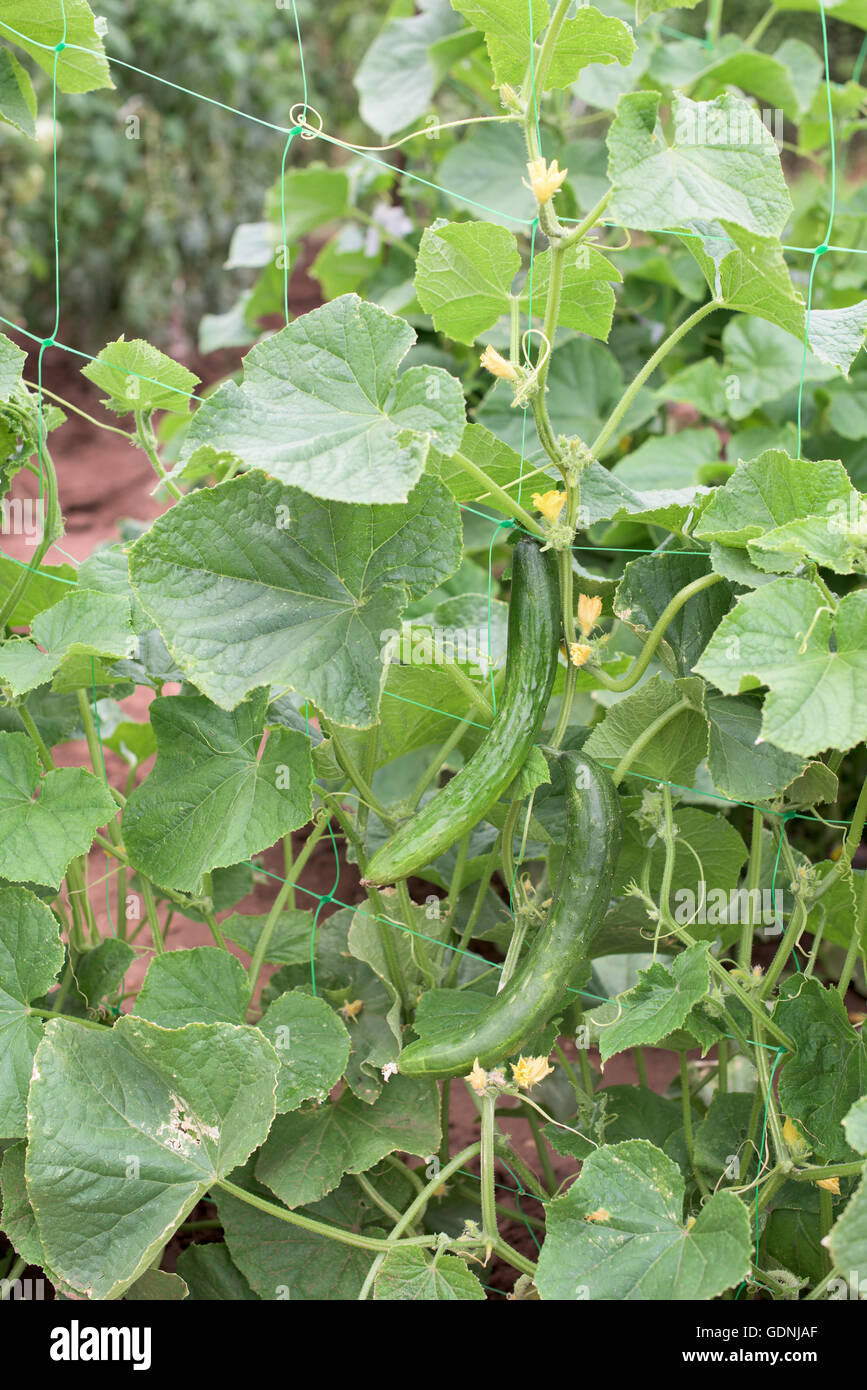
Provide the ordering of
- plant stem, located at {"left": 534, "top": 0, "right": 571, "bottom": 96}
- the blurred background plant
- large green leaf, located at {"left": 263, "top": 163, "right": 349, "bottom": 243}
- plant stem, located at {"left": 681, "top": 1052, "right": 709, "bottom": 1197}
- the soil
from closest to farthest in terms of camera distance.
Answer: plant stem, located at {"left": 534, "top": 0, "right": 571, "bottom": 96}
plant stem, located at {"left": 681, "top": 1052, "right": 709, "bottom": 1197}
the soil
large green leaf, located at {"left": 263, "top": 163, "right": 349, "bottom": 243}
the blurred background plant

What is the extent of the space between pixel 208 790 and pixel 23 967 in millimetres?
282

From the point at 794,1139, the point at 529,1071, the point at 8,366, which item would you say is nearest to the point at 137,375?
the point at 8,366

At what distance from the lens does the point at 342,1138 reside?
56.0 inches

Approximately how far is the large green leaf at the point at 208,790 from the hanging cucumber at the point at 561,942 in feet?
0.94

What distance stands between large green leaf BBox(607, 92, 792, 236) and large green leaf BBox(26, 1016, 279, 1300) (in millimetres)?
879

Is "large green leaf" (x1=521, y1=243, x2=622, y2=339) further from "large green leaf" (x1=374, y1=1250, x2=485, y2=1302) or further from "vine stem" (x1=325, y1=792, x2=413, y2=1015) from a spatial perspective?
"large green leaf" (x1=374, y1=1250, x2=485, y2=1302)

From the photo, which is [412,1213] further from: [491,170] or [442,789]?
[491,170]

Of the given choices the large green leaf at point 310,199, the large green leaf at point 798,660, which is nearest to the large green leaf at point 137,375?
the large green leaf at point 798,660

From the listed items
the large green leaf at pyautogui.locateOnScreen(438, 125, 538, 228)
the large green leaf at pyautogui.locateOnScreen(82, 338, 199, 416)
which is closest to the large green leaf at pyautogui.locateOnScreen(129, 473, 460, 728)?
the large green leaf at pyautogui.locateOnScreen(82, 338, 199, 416)

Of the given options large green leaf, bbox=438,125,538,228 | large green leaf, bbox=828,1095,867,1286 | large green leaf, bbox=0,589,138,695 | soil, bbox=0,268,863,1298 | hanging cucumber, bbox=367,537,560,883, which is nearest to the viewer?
large green leaf, bbox=828,1095,867,1286

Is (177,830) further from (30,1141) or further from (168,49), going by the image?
(168,49)

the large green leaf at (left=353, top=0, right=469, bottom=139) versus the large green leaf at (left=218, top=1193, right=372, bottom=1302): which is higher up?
the large green leaf at (left=353, top=0, right=469, bottom=139)

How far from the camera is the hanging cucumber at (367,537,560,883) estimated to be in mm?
1194

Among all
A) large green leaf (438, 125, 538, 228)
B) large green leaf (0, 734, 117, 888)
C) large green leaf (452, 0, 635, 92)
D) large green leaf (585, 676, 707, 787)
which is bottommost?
large green leaf (0, 734, 117, 888)
